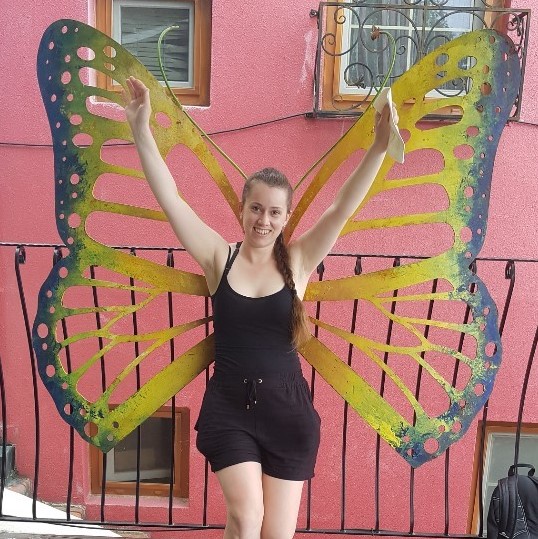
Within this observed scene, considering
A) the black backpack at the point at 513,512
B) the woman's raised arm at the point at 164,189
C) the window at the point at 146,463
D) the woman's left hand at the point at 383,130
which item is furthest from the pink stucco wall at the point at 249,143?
the woman's left hand at the point at 383,130

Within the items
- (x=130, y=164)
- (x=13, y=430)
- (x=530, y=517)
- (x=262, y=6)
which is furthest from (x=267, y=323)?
(x=13, y=430)

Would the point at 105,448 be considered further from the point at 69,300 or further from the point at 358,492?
the point at 358,492

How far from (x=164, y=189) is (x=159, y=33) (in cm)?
234

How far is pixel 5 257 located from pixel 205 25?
189cm

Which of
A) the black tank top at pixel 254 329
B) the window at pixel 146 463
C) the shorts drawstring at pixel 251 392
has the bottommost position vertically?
the window at pixel 146 463

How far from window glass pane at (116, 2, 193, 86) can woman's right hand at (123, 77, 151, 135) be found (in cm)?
212

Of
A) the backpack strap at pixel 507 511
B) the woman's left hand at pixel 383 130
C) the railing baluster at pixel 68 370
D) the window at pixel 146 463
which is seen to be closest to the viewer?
the woman's left hand at pixel 383 130

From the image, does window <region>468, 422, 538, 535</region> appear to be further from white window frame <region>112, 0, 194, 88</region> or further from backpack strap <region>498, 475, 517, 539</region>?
white window frame <region>112, 0, 194, 88</region>

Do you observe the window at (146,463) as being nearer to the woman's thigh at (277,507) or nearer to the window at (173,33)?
the window at (173,33)

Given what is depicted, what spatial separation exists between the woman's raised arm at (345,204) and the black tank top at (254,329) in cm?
14

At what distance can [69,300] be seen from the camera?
152 inches

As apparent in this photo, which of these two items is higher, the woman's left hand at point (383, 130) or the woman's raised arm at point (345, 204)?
the woman's left hand at point (383, 130)

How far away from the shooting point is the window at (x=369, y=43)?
11.9 ft

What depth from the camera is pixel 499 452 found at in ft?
14.0
